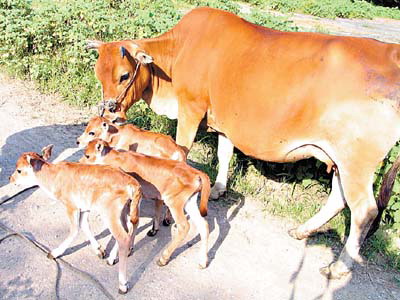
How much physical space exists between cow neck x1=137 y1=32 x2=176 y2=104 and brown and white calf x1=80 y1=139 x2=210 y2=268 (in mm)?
1584

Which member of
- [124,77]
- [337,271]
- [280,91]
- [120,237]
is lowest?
[337,271]

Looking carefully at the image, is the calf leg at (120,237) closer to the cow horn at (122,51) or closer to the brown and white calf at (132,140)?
the brown and white calf at (132,140)

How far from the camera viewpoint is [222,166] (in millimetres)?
5875

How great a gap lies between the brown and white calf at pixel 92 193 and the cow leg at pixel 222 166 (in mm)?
1671

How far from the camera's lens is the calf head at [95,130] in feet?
15.9

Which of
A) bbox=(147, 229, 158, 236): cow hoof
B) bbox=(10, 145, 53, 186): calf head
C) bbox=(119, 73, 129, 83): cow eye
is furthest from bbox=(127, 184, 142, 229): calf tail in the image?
bbox=(119, 73, 129, 83): cow eye

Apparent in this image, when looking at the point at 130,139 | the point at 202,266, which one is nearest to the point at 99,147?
the point at 130,139

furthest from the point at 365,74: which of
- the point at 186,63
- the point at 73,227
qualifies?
the point at 73,227

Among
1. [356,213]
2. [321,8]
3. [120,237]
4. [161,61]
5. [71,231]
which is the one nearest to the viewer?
[120,237]

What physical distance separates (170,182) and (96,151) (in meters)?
0.79

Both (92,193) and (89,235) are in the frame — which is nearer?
(92,193)

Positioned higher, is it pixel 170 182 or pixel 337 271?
pixel 170 182

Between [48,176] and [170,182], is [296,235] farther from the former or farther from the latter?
[48,176]

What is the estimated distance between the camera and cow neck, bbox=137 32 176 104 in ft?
18.5
